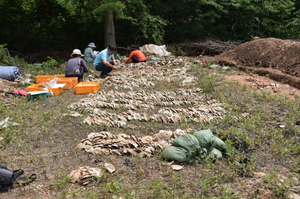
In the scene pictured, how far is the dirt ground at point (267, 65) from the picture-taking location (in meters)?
7.07

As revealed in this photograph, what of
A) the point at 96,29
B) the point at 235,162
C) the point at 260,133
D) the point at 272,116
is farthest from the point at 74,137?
the point at 96,29

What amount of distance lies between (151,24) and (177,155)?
1166 cm

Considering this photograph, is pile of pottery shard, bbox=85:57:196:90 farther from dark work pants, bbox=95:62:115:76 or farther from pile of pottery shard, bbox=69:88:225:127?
pile of pottery shard, bbox=69:88:225:127

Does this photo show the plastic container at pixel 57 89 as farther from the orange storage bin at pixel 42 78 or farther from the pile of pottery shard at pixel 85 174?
the pile of pottery shard at pixel 85 174

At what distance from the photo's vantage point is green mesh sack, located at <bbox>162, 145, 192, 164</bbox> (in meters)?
3.38

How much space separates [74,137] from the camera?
4.24m

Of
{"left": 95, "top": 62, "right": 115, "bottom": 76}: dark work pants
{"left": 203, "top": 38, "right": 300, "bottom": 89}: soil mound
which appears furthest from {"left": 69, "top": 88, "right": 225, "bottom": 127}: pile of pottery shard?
{"left": 203, "top": 38, "right": 300, "bottom": 89}: soil mound

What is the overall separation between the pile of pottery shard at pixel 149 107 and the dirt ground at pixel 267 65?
5.44 ft

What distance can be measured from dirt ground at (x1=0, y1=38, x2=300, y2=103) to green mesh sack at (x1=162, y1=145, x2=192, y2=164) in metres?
3.80

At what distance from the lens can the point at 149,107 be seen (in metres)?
5.64

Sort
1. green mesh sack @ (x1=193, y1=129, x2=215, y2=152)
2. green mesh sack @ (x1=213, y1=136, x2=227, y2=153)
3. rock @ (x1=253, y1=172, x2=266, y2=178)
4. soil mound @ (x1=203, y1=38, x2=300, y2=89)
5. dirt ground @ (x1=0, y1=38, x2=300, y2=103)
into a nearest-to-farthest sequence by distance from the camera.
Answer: rock @ (x1=253, y1=172, x2=266, y2=178) → green mesh sack @ (x1=193, y1=129, x2=215, y2=152) → green mesh sack @ (x1=213, y1=136, x2=227, y2=153) → dirt ground @ (x1=0, y1=38, x2=300, y2=103) → soil mound @ (x1=203, y1=38, x2=300, y2=89)

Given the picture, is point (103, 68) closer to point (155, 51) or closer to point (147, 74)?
point (147, 74)

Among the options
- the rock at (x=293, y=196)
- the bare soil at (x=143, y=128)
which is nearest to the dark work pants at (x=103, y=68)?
the bare soil at (x=143, y=128)

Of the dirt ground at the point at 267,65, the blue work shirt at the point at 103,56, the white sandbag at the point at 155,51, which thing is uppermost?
the blue work shirt at the point at 103,56
